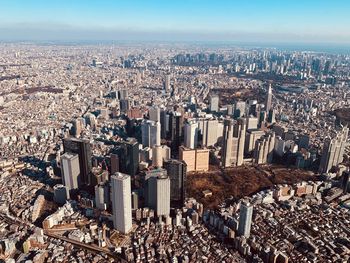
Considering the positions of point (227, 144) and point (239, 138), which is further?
point (239, 138)

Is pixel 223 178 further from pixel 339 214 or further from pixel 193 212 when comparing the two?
pixel 339 214

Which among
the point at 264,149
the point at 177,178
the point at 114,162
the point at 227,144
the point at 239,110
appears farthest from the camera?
the point at 239,110

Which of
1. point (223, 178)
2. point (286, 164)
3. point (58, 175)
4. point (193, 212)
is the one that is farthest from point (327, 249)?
point (58, 175)

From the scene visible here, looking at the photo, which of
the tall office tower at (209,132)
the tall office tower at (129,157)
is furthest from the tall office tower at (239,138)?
the tall office tower at (129,157)

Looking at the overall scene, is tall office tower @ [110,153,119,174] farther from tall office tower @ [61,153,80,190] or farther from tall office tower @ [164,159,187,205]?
tall office tower @ [164,159,187,205]

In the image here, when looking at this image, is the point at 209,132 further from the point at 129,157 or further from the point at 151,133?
the point at 129,157

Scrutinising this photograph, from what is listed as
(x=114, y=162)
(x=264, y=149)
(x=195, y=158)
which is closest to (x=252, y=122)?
(x=264, y=149)
